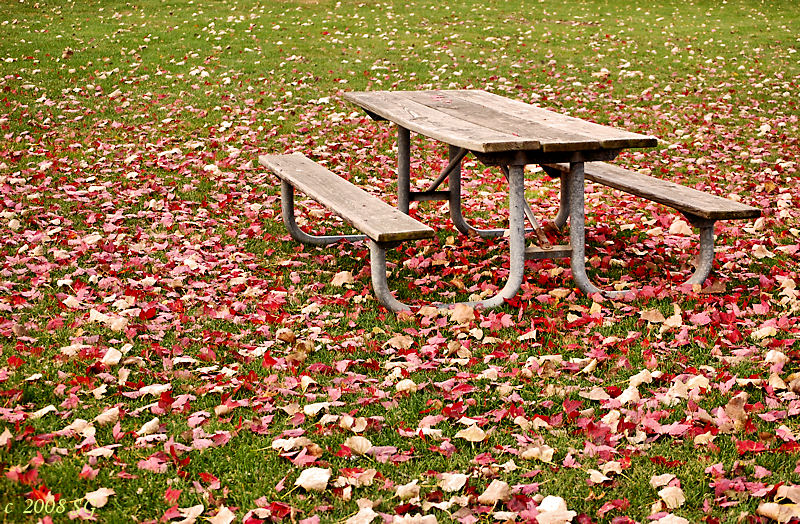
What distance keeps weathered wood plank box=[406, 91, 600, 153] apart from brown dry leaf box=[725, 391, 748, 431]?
149 centimetres

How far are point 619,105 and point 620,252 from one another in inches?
197

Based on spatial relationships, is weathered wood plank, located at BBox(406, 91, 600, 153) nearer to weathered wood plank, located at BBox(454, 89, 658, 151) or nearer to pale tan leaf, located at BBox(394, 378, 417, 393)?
weathered wood plank, located at BBox(454, 89, 658, 151)

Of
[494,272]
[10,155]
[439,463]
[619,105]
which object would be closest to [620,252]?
[494,272]

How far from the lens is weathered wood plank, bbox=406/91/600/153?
13.4 ft

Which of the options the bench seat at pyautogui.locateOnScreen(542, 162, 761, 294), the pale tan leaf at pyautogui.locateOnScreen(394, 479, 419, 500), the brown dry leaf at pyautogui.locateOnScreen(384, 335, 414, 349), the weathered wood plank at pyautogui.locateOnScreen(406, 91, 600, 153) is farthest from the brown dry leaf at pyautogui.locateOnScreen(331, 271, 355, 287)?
the pale tan leaf at pyautogui.locateOnScreen(394, 479, 419, 500)

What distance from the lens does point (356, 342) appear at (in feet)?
12.9

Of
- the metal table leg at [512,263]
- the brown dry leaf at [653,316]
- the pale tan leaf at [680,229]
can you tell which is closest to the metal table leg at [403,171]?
the metal table leg at [512,263]

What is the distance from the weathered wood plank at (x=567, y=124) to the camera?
414 centimetres

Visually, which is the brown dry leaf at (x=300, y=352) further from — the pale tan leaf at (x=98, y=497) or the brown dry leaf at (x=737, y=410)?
the brown dry leaf at (x=737, y=410)

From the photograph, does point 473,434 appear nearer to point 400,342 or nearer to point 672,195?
point 400,342

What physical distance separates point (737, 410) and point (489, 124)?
2195 mm

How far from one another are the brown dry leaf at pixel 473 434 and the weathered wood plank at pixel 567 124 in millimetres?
1631

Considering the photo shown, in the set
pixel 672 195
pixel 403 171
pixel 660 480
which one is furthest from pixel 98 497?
pixel 403 171

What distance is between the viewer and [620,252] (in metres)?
5.32
